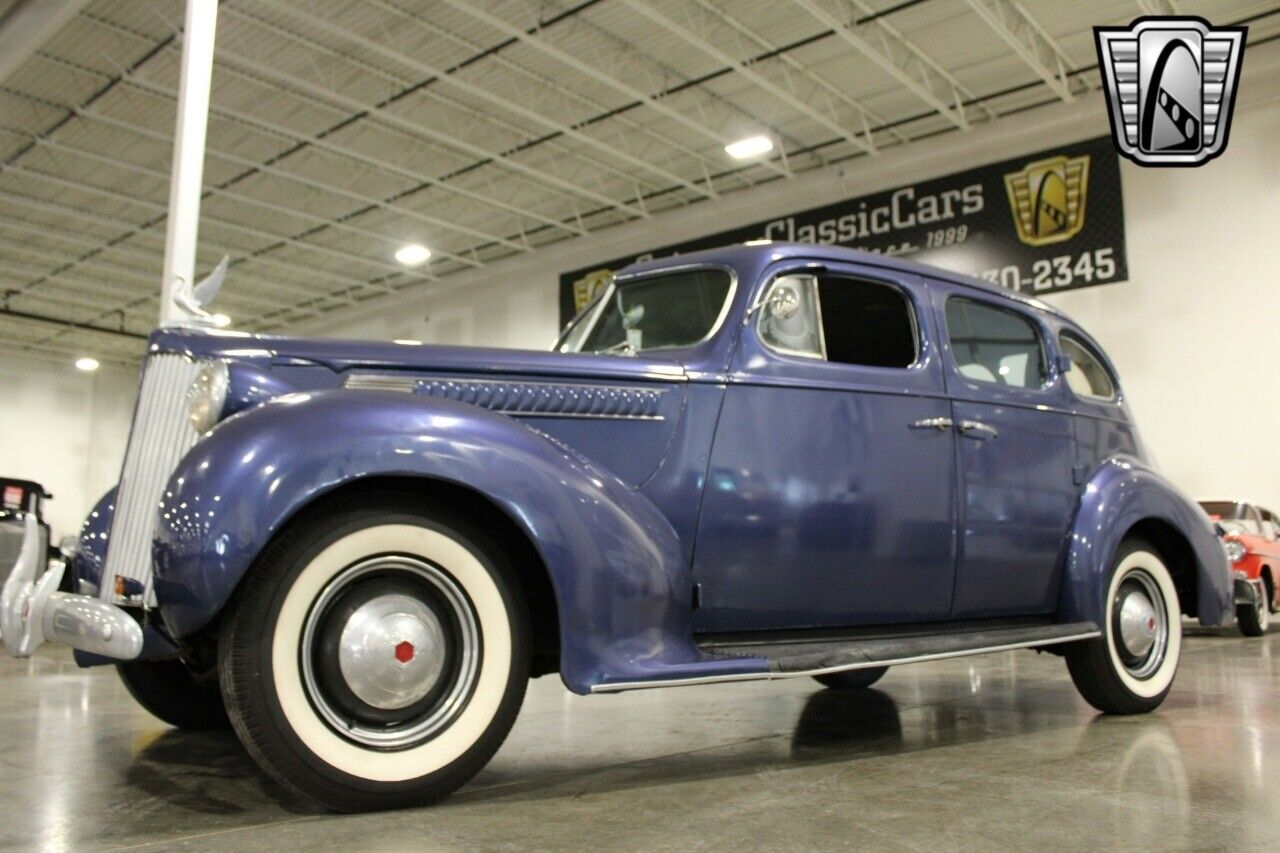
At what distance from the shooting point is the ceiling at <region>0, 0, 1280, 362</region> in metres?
11.1

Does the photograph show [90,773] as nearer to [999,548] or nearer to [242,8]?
[999,548]

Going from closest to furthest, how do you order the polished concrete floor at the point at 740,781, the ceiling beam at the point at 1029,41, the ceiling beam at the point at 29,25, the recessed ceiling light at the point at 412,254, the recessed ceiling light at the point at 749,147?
1. the polished concrete floor at the point at 740,781
2. the ceiling beam at the point at 29,25
3. the ceiling beam at the point at 1029,41
4. the recessed ceiling light at the point at 749,147
5. the recessed ceiling light at the point at 412,254

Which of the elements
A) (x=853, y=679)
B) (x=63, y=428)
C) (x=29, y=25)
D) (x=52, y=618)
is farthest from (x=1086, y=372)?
(x=63, y=428)

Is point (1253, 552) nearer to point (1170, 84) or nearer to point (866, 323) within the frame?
point (1170, 84)

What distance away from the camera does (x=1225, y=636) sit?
9656 millimetres

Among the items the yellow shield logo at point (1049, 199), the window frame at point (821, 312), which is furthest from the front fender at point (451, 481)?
the yellow shield logo at point (1049, 199)

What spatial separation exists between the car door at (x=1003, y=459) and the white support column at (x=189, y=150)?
17.6 ft

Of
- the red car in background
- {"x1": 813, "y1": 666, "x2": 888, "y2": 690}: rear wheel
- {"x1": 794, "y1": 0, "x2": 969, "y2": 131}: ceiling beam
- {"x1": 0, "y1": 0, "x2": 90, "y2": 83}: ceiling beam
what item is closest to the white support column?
{"x1": 0, "y1": 0, "x2": 90, "y2": 83}: ceiling beam

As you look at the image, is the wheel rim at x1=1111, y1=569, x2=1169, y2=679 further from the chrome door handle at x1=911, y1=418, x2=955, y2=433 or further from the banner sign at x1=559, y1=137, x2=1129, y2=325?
the banner sign at x1=559, y1=137, x2=1129, y2=325

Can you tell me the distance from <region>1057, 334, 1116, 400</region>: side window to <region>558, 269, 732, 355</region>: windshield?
1.82 meters

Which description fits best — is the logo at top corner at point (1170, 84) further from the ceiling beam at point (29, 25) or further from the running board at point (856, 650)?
the ceiling beam at point (29, 25)

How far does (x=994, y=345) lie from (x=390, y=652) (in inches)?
109

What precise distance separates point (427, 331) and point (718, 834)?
19.5 meters

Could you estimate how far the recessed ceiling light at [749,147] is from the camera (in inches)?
552
